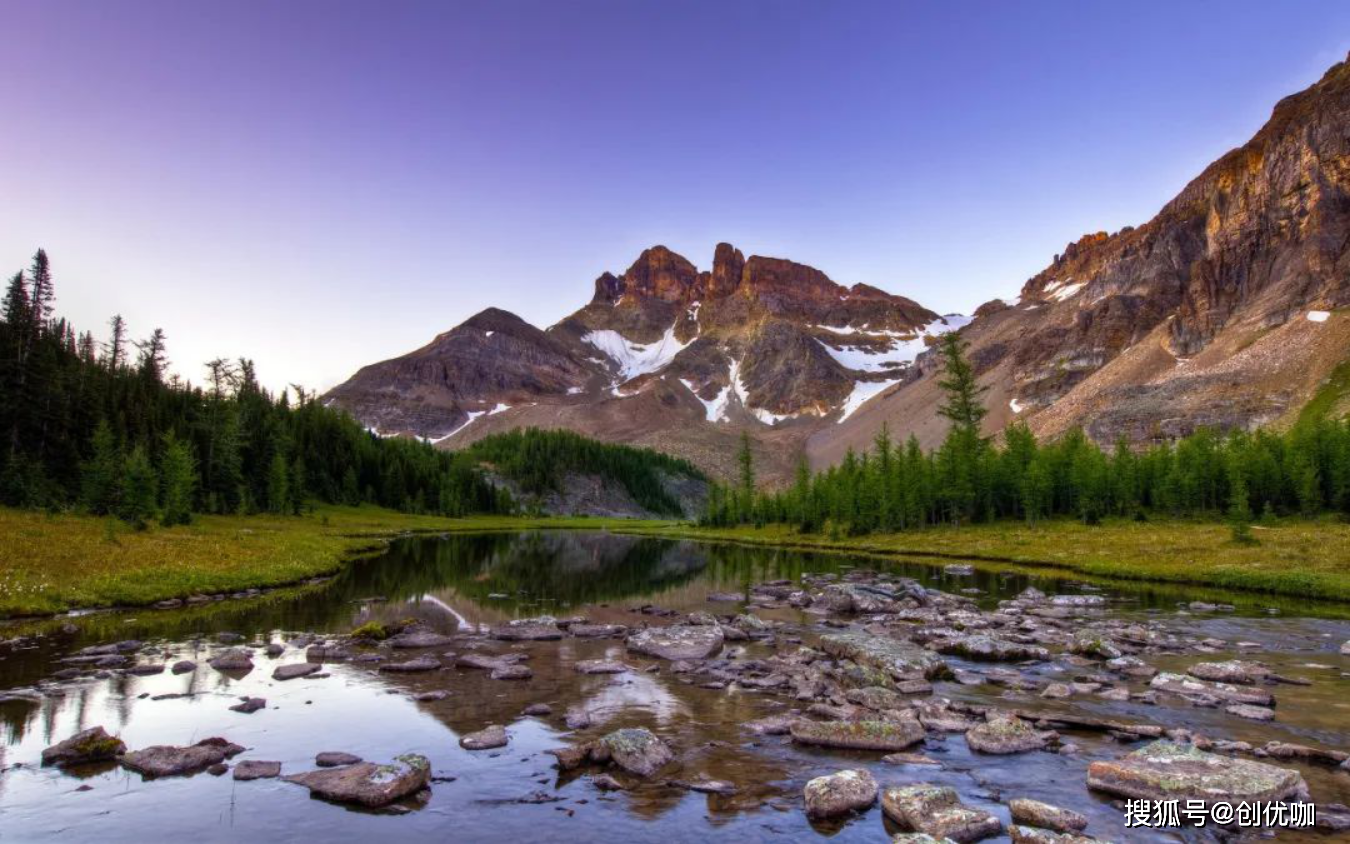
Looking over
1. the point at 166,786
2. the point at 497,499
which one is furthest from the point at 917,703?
the point at 497,499

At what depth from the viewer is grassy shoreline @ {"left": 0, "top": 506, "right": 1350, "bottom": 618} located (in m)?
37.9

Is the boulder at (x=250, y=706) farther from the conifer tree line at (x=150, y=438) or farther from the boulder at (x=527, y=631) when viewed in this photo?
the conifer tree line at (x=150, y=438)

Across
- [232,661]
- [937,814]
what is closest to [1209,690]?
[937,814]

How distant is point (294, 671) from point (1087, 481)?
9937 centimetres

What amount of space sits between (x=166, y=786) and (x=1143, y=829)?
2004cm

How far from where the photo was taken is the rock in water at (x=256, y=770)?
15.5 m

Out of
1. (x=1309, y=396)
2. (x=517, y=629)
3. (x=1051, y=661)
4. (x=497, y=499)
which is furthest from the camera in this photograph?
(x=497, y=499)

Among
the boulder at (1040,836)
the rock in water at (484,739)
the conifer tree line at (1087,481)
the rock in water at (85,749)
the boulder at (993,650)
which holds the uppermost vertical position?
the conifer tree line at (1087,481)

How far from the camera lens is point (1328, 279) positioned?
19975 centimetres

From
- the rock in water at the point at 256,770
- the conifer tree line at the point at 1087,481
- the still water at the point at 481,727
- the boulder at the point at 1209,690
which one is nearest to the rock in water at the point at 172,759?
the still water at the point at 481,727

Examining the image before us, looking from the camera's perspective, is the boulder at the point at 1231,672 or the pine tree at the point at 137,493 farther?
the pine tree at the point at 137,493

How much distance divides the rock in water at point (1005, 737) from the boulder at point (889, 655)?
20.3ft

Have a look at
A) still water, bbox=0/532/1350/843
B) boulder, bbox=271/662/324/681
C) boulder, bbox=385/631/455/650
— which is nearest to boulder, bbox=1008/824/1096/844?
still water, bbox=0/532/1350/843

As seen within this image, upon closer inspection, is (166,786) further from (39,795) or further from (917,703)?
(917,703)
